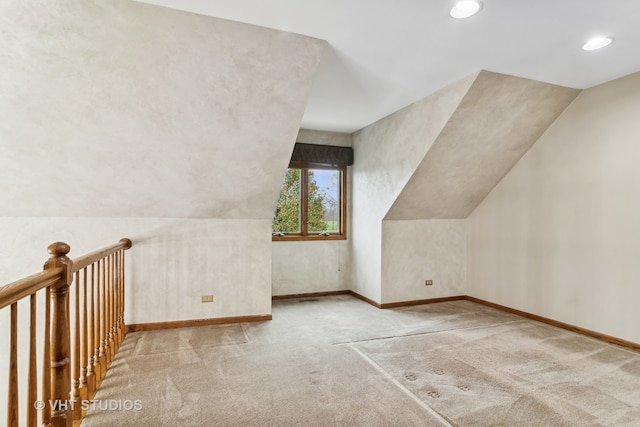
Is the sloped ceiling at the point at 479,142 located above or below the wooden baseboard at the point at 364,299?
above

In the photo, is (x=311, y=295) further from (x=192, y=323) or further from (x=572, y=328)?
(x=572, y=328)

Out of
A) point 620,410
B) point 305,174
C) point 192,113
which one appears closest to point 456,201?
point 305,174

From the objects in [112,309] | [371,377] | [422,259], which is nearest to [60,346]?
[112,309]

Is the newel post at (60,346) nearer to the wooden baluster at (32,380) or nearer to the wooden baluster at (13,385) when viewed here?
the wooden baluster at (32,380)

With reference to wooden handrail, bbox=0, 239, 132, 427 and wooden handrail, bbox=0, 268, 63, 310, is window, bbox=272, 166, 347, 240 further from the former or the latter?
wooden handrail, bbox=0, 268, 63, 310

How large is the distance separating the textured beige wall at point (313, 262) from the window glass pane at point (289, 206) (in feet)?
0.79

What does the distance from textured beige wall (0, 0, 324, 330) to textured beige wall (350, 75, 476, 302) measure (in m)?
1.55

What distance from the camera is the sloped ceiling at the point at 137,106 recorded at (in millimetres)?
2375

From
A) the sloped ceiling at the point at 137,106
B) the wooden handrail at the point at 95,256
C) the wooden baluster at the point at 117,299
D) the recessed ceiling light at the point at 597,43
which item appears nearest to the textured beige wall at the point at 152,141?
the sloped ceiling at the point at 137,106

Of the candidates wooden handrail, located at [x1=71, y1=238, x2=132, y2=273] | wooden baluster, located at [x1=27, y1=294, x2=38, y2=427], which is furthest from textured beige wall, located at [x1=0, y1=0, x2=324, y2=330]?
wooden baluster, located at [x1=27, y1=294, x2=38, y2=427]

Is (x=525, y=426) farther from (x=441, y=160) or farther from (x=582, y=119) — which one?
(x=582, y=119)

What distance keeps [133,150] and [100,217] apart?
1000 mm

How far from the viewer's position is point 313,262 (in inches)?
216

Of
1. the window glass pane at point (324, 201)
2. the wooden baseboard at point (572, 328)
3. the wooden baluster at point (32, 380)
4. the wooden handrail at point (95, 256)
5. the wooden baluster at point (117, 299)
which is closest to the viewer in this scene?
the wooden baluster at point (32, 380)
